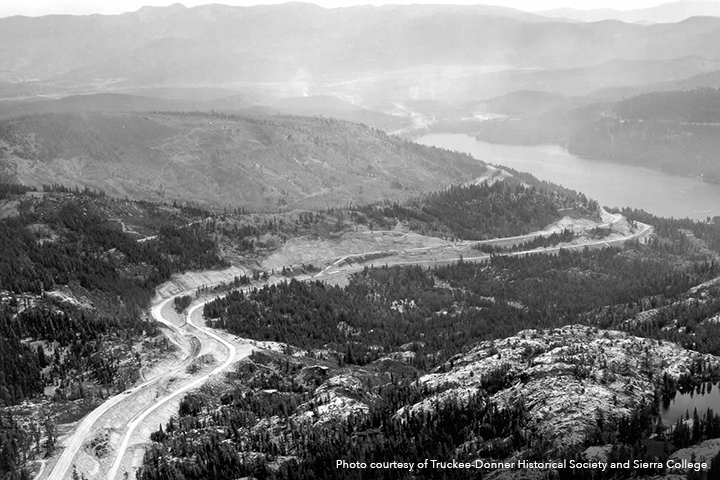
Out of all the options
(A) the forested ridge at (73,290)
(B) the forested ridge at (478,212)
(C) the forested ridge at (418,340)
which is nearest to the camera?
(C) the forested ridge at (418,340)

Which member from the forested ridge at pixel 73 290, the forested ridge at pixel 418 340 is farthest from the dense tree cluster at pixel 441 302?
the forested ridge at pixel 73 290

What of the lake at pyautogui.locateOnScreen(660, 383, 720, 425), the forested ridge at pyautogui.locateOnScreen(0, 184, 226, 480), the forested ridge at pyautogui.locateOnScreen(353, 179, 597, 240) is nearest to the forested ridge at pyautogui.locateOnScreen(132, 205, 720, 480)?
the lake at pyautogui.locateOnScreen(660, 383, 720, 425)

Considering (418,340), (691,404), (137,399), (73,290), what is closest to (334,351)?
(418,340)

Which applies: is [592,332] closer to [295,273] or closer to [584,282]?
[584,282]

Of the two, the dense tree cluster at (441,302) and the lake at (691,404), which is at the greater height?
the lake at (691,404)

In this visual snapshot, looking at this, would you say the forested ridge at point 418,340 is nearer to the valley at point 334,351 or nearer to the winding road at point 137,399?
the valley at point 334,351

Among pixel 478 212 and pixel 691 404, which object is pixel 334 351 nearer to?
pixel 691 404

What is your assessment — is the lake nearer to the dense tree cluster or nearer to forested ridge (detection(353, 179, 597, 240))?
the dense tree cluster

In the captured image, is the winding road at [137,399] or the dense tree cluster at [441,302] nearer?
the winding road at [137,399]

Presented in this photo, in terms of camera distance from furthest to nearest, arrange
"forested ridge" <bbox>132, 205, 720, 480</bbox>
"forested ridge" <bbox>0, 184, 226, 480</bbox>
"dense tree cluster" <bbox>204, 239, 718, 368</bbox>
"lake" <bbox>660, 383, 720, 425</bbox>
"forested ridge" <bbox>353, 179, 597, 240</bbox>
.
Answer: "forested ridge" <bbox>353, 179, 597, 240</bbox>
"dense tree cluster" <bbox>204, 239, 718, 368</bbox>
"forested ridge" <bbox>0, 184, 226, 480</bbox>
"lake" <bbox>660, 383, 720, 425</bbox>
"forested ridge" <bbox>132, 205, 720, 480</bbox>

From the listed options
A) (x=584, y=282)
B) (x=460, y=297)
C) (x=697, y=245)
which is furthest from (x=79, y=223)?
(x=697, y=245)

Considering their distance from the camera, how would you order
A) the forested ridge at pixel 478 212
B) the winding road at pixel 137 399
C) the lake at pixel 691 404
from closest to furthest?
1. the lake at pixel 691 404
2. the winding road at pixel 137 399
3. the forested ridge at pixel 478 212

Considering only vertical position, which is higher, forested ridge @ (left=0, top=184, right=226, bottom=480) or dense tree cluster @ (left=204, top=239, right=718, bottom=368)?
forested ridge @ (left=0, top=184, right=226, bottom=480)
